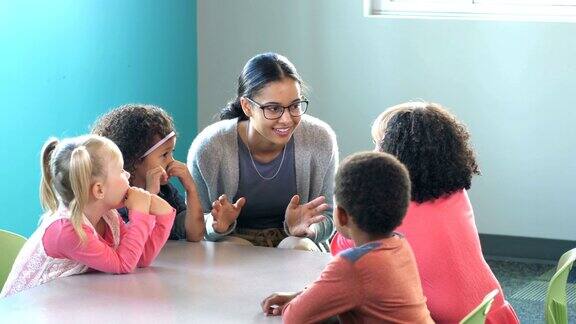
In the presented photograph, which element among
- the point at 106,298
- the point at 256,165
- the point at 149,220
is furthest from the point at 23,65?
the point at 106,298

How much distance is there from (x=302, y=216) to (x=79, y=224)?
2.81ft

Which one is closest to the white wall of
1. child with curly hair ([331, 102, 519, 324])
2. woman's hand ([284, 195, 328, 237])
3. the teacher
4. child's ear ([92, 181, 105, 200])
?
the teacher

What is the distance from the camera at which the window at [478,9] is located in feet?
16.3

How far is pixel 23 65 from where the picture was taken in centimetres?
406

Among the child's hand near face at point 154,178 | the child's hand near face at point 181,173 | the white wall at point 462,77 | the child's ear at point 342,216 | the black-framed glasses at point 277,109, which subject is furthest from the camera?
the white wall at point 462,77

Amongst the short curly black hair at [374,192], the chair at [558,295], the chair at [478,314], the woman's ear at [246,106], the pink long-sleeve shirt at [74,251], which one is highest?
the short curly black hair at [374,192]

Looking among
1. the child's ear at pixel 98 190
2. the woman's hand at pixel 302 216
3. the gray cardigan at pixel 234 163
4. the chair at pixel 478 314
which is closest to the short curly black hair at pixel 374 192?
the chair at pixel 478 314

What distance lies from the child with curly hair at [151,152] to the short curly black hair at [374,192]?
1048mm

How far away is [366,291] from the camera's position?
2.06m

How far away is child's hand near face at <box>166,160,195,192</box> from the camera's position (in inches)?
124

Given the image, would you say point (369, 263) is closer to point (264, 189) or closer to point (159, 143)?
point (159, 143)

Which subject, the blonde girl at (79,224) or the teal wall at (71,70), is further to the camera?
the teal wall at (71,70)

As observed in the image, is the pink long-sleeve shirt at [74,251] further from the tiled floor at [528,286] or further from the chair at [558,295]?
the tiled floor at [528,286]

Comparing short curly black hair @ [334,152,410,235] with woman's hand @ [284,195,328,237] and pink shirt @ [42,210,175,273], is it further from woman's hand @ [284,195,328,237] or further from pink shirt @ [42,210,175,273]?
woman's hand @ [284,195,328,237]
